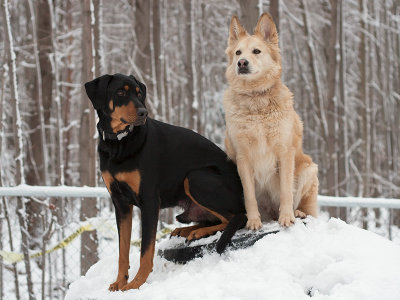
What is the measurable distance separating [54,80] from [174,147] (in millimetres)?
8284

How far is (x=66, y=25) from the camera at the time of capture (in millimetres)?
14578

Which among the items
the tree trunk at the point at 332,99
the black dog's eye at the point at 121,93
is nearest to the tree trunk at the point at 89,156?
the black dog's eye at the point at 121,93

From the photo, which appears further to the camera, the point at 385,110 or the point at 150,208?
the point at 385,110

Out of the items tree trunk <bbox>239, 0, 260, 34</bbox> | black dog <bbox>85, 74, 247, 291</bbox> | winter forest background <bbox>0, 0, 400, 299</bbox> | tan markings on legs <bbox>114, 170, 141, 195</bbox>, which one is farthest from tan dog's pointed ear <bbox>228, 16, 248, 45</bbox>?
winter forest background <bbox>0, 0, 400, 299</bbox>

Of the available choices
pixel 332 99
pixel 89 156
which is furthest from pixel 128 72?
pixel 89 156

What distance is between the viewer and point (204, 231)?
348cm

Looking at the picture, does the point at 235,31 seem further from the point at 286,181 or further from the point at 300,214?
the point at 300,214

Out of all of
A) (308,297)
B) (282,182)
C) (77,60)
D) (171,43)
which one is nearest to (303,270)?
(308,297)

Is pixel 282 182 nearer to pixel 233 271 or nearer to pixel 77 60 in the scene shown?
pixel 233 271

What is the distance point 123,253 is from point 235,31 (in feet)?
6.20

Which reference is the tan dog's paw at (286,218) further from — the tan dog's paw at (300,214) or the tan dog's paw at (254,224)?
the tan dog's paw at (300,214)

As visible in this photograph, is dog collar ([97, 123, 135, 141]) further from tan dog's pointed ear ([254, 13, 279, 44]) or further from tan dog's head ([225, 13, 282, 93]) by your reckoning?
tan dog's pointed ear ([254, 13, 279, 44])

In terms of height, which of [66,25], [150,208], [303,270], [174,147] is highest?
[66,25]

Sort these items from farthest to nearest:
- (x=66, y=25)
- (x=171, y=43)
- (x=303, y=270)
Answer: (x=171, y=43)
(x=66, y=25)
(x=303, y=270)
